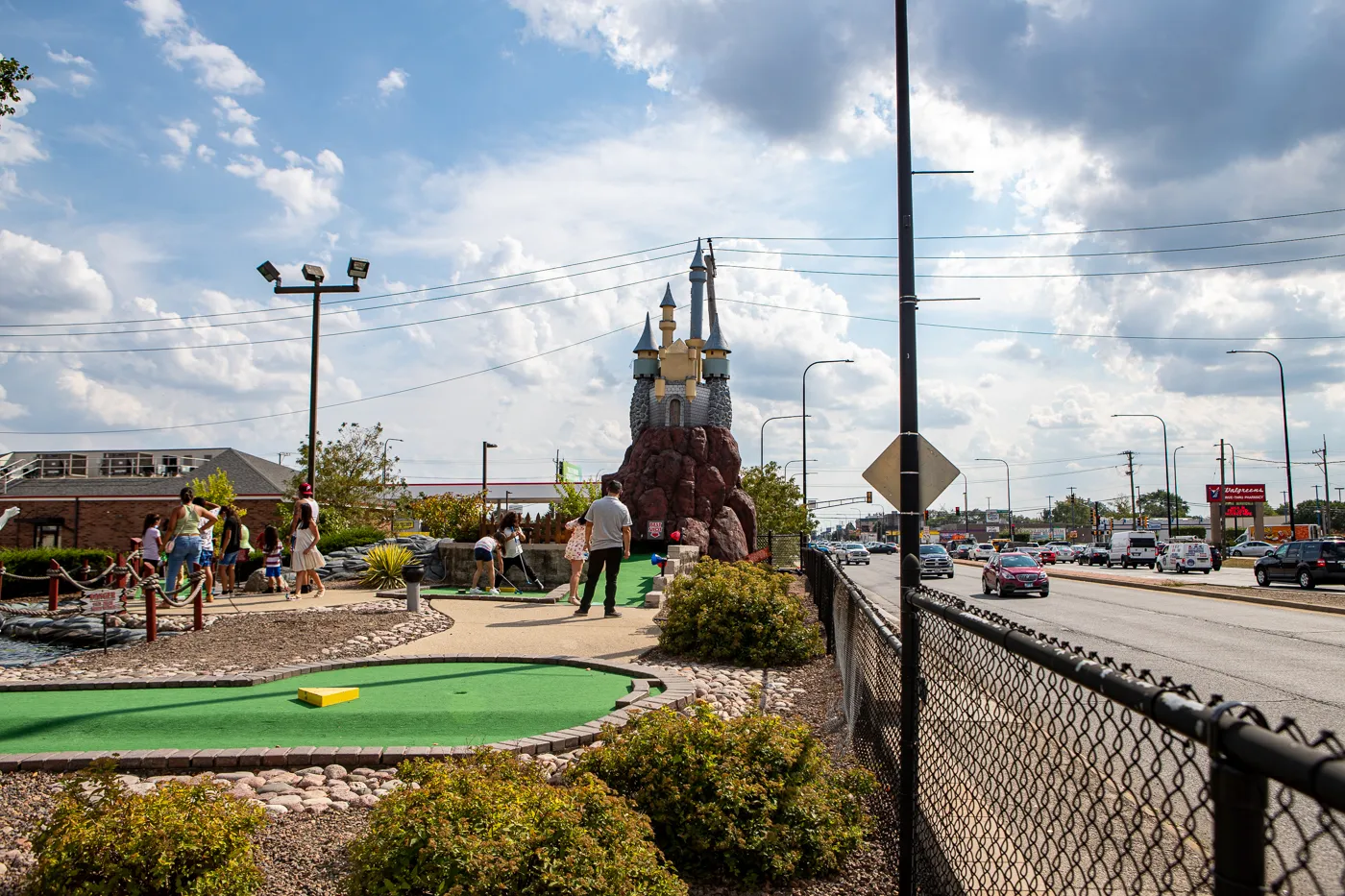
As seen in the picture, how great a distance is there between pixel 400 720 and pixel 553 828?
3603mm

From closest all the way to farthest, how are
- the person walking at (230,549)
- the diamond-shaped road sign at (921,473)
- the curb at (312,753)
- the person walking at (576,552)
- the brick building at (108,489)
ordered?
the curb at (312,753)
the diamond-shaped road sign at (921,473)
the person walking at (576,552)
the person walking at (230,549)
the brick building at (108,489)

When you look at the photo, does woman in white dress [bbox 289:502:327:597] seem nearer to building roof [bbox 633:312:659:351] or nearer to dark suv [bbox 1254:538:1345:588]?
building roof [bbox 633:312:659:351]

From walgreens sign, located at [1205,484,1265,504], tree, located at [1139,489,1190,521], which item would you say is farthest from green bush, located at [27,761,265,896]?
tree, located at [1139,489,1190,521]

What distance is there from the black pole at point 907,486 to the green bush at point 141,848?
2.69 metres

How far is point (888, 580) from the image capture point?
3597 cm

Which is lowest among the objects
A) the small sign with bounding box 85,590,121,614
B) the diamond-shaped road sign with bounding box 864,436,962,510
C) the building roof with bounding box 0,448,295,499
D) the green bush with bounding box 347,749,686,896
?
the green bush with bounding box 347,749,686,896

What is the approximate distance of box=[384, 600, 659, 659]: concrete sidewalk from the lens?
10.6 metres

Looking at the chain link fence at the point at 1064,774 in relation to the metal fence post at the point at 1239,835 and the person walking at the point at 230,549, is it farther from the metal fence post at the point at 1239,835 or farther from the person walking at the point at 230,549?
the person walking at the point at 230,549

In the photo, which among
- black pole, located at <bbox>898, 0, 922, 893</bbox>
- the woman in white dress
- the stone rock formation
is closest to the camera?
black pole, located at <bbox>898, 0, 922, 893</bbox>

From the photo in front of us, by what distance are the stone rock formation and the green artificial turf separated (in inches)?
814

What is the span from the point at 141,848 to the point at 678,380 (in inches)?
1189

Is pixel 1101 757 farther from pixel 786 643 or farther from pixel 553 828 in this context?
pixel 553 828

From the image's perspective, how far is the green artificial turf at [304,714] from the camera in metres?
6.56

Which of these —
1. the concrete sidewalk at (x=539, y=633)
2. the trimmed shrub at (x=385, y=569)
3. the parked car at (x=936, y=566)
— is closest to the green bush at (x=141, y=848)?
the concrete sidewalk at (x=539, y=633)
